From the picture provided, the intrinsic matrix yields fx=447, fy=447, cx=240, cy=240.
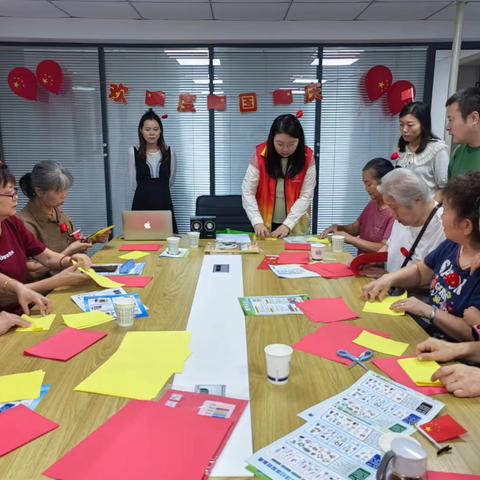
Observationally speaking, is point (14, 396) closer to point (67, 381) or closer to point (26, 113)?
point (67, 381)

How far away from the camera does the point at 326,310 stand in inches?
65.8

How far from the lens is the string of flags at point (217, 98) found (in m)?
4.52

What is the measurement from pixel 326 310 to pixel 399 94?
3559 millimetres

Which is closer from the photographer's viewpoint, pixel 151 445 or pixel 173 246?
pixel 151 445

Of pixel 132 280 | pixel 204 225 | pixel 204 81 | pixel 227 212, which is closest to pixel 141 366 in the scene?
pixel 132 280

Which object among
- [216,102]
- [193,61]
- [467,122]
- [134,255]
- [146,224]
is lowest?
[134,255]

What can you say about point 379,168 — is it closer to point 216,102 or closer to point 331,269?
point 331,269

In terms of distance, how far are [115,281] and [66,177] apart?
0.78 meters

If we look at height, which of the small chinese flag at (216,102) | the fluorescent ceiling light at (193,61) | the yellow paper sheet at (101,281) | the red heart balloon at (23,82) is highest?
the fluorescent ceiling light at (193,61)

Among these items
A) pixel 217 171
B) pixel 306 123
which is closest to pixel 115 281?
pixel 217 171

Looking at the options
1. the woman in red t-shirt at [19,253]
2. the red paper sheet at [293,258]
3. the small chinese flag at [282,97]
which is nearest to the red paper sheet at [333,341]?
the red paper sheet at [293,258]

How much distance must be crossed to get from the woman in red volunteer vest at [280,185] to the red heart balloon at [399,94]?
197 centimetres

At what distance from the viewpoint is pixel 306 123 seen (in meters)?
4.71

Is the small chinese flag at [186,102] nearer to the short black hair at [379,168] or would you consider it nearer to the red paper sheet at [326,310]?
the short black hair at [379,168]
